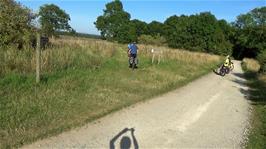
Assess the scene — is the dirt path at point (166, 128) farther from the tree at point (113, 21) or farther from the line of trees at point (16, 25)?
the tree at point (113, 21)

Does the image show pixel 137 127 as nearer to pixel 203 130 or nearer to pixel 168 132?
pixel 168 132

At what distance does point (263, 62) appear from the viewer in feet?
110

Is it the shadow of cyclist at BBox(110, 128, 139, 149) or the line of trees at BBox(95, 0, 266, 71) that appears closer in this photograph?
the shadow of cyclist at BBox(110, 128, 139, 149)

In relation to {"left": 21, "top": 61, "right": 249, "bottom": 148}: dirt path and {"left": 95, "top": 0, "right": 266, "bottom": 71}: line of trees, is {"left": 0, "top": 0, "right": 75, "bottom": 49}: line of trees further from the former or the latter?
{"left": 95, "top": 0, "right": 266, "bottom": 71}: line of trees

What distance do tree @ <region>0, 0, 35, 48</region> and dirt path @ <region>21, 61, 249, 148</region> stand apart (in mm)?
7678

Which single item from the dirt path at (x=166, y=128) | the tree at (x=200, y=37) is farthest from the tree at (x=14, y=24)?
the tree at (x=200, y=37)

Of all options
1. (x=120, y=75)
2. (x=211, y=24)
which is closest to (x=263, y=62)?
(x=120, y=75)

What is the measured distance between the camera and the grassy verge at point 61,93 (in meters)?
8.16

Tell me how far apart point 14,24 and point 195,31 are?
244 ft

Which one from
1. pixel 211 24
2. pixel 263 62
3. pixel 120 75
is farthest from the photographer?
pixel 211 24

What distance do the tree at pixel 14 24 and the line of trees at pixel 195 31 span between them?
64194 millimetres

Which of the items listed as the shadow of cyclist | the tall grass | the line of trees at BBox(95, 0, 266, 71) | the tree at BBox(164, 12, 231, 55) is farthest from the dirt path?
the tree at BBox(164, 12, 231, 55)

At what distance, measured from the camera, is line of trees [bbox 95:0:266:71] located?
87.6 m

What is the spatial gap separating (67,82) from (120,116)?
167 inches
